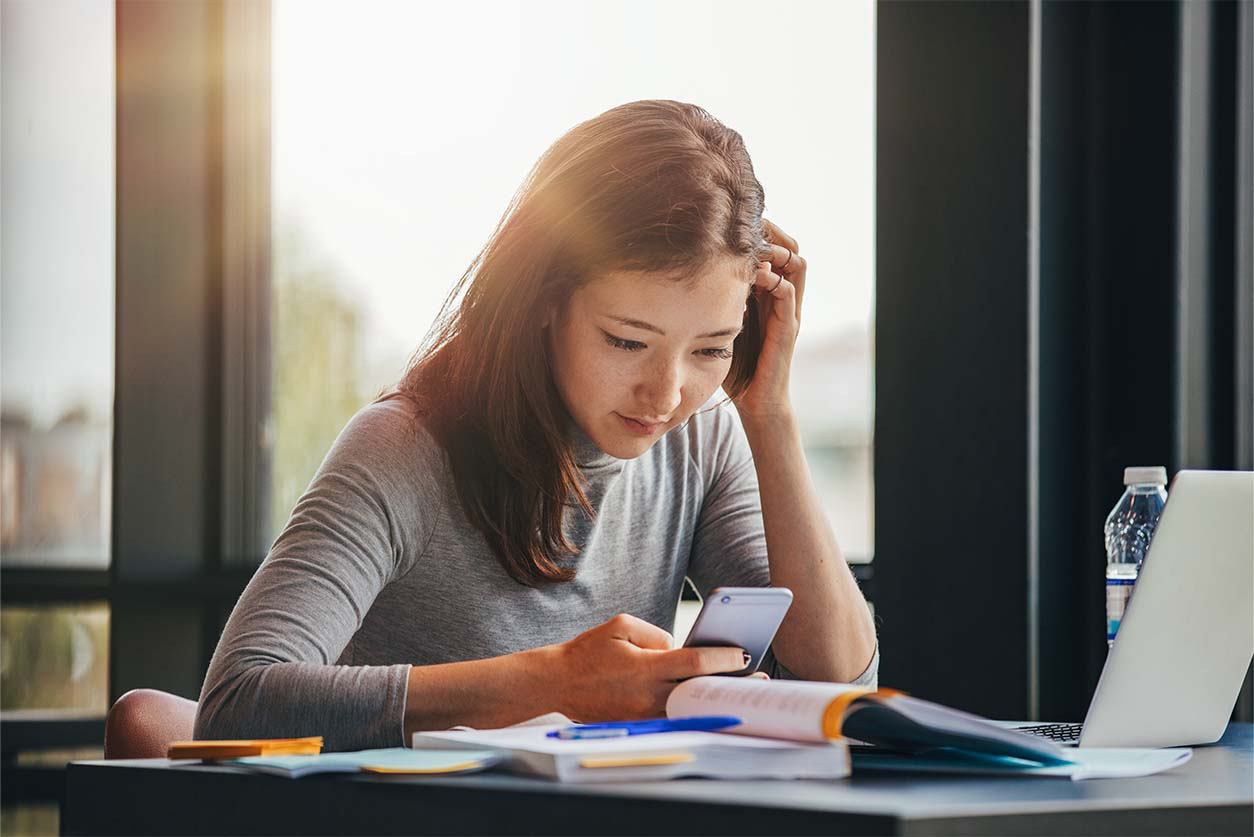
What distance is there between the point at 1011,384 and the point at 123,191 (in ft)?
6.29

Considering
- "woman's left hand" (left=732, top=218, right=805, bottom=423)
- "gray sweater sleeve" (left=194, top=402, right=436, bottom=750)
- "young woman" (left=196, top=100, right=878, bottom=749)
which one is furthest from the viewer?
"woman's left hand" (left=732, top=218, right=805, bottom=423)

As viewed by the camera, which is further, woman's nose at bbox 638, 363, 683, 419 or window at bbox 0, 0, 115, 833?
window at bbox 0, 0, 115, 833

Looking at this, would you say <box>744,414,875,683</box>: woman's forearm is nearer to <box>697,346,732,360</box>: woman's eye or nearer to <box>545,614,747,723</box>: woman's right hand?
<box>697,346,732,360</box>: woman's eye

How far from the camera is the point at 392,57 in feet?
10.0

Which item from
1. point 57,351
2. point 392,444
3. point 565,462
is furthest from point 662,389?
point 57,351

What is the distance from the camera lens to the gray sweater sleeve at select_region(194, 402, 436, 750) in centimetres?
111

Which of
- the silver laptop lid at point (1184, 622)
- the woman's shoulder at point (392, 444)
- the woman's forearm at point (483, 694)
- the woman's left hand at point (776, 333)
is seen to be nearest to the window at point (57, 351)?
the woman's shoulder at point (392, 444)

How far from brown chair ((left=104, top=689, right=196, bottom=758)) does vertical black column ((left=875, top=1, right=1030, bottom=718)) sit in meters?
1.23

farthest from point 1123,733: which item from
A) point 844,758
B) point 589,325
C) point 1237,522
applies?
point 589,325

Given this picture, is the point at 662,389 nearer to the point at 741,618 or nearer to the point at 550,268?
the point at 550,268

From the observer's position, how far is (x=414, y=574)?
1.44 m

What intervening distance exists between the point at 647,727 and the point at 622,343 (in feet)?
1.80

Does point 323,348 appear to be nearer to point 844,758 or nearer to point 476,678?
point 476,678

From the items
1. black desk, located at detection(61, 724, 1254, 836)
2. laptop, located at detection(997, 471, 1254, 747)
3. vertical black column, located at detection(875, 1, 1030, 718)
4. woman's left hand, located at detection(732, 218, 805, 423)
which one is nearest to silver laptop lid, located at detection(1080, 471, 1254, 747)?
laptop, located at detection(997, 471, 1254, 747)
